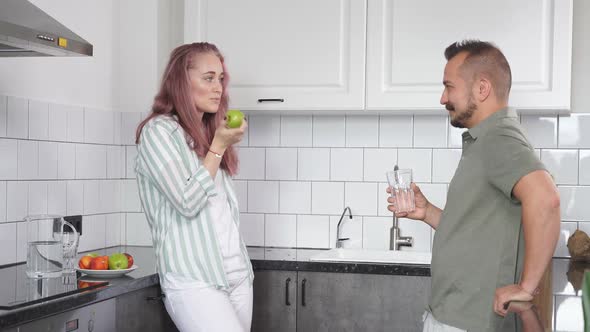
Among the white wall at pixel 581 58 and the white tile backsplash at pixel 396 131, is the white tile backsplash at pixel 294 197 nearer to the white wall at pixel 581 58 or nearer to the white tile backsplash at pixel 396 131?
the white tile backsplash at pixel 396 131

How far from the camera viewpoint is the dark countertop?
2091 mm

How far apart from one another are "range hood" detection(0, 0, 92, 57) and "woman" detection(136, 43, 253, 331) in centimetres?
34

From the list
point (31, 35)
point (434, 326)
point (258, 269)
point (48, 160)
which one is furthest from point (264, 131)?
point (434, 326)

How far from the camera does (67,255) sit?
2.54 m

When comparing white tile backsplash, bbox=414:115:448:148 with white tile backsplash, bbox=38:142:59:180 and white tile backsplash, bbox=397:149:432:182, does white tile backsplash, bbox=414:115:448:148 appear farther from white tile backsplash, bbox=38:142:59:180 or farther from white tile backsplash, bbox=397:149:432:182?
white tile backsplash, bbox=38:142:59:180

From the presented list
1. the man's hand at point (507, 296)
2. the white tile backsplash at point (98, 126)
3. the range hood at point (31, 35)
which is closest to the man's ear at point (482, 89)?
the man's hand at point (507, 296)

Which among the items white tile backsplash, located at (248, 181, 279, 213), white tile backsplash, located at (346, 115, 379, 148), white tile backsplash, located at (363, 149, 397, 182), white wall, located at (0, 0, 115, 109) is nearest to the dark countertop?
white tile backsplash, located at (248, 181, 279, 213)

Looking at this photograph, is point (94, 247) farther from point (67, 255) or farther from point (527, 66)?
point (527, 66)

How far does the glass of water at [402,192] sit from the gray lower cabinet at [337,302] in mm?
569

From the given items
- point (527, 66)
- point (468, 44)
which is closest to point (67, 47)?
point (468, 44)

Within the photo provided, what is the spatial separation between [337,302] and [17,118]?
1.35 meters

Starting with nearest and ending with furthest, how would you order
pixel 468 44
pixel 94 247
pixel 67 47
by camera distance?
pixel 468 44 → pixel 67 47 → pixel 94 247

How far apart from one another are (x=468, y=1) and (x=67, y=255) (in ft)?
5.90

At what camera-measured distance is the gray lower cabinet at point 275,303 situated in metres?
3.02
